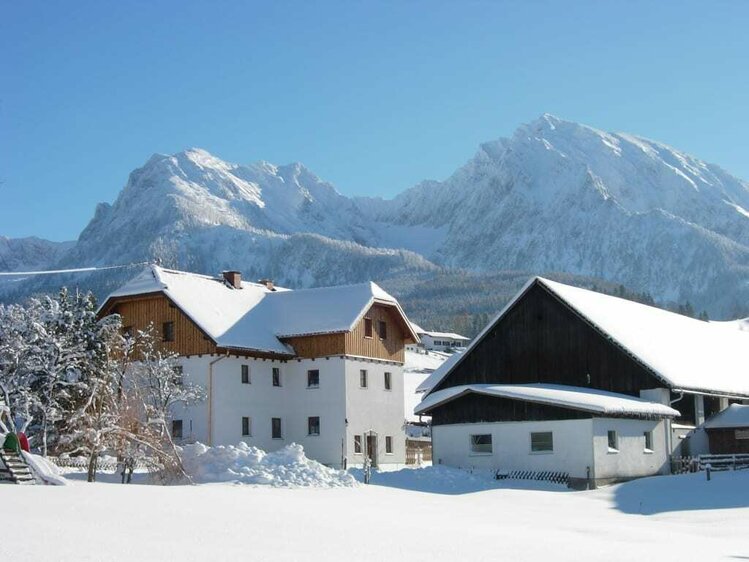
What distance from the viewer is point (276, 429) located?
55.7 meters

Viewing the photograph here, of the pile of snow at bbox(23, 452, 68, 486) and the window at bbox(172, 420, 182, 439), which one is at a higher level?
the window at bbox(172, 420, 182, 439)

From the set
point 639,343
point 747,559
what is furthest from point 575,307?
point 747,559

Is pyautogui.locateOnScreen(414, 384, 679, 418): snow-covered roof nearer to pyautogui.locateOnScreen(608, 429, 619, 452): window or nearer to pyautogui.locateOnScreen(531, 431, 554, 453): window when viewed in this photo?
pyautogui.locateOnScreen(608, 429, 619, 452): window

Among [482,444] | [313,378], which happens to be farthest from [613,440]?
[313,378]

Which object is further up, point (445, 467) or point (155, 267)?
point (155, 267)

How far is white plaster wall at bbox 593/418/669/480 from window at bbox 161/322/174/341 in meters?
22.3

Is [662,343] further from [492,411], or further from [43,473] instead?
[43,473]

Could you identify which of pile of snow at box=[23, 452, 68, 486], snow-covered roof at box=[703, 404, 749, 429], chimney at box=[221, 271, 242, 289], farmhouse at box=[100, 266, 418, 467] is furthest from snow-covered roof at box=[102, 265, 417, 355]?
pile of snow at box=[23, 452, 68, 486]

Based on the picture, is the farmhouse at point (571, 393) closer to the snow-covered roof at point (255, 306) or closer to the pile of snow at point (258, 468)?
the snow-covered roof at point (255, 306)

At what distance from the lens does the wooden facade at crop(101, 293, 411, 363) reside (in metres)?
52.7

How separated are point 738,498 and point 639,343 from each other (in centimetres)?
1348

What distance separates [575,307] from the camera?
1891 inches

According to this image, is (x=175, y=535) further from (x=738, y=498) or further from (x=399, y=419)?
(x=399, y=419)

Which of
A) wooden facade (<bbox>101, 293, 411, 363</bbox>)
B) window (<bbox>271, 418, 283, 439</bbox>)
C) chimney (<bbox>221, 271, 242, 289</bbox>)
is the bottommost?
window (<bbox>271, 418, 283, 439</bbox>)
